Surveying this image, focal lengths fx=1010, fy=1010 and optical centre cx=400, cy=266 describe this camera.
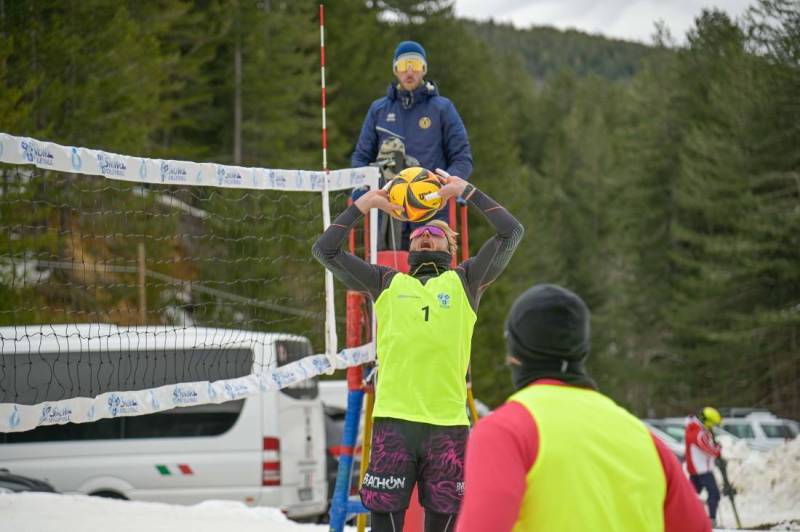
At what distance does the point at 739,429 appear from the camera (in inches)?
1161

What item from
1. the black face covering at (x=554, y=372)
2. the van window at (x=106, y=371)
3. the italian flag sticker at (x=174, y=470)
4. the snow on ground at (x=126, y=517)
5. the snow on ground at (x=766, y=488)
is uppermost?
the black face covering at (x=554, y=372)

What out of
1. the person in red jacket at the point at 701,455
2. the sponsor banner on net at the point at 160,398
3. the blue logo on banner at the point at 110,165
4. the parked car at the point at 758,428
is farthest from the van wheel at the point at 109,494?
the parked car at the point at 758,428

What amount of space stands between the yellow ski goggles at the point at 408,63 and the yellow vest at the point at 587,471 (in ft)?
16.4

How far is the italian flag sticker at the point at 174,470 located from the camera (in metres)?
12.9

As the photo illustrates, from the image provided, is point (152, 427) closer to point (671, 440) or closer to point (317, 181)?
point (317, 181)

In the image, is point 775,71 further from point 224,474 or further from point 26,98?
point 224,474

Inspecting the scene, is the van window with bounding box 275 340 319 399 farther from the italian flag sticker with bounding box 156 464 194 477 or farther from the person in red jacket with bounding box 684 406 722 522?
the person in red jacket with bounding box 684 406 722 522

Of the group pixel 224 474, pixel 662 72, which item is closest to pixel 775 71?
pixel 662 72

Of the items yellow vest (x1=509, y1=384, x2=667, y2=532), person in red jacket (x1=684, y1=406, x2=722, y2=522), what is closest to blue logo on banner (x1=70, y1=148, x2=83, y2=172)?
yellow vest (x1=509, y1=384, x2=667, y2=532)

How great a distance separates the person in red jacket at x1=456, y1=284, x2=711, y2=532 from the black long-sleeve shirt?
2487 millimetres

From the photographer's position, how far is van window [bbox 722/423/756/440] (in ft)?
96.1

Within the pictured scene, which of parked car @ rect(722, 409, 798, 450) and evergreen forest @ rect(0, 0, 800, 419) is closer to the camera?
evergreen forest @ rect(0, 0, 800, 419)

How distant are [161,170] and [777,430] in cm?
2657

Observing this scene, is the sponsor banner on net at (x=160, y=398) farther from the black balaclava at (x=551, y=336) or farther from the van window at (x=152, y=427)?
the van window at (x=152, y=427)
